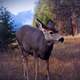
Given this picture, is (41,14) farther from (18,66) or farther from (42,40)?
(42,40)

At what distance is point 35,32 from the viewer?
5.06 meters

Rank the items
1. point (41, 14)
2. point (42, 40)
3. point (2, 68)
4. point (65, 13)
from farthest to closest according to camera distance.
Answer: point (65, 13) < point (41, 14) < point (2, 68) < point (42, 40)

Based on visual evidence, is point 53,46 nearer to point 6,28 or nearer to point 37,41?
point 37,41

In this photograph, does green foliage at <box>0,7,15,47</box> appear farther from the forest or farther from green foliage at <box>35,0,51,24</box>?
green foliage at <box>35,0,51,24</box>

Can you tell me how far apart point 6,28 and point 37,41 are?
152 centimetres

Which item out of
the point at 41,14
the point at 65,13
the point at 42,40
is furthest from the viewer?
the point at 65,13

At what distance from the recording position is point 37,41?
16.5ft

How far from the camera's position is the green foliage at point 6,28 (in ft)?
20.9

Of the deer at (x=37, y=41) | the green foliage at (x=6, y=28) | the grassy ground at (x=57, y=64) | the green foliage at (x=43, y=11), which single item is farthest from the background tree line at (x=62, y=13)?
the deer at (x=37, y=41)

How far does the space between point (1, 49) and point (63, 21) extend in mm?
1159

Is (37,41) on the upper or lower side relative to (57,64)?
upper

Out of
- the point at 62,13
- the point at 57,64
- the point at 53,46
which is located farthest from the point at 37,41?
the point at 62,13

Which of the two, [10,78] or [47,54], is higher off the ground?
[47,54]

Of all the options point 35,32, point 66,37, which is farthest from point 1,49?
point 35,32
